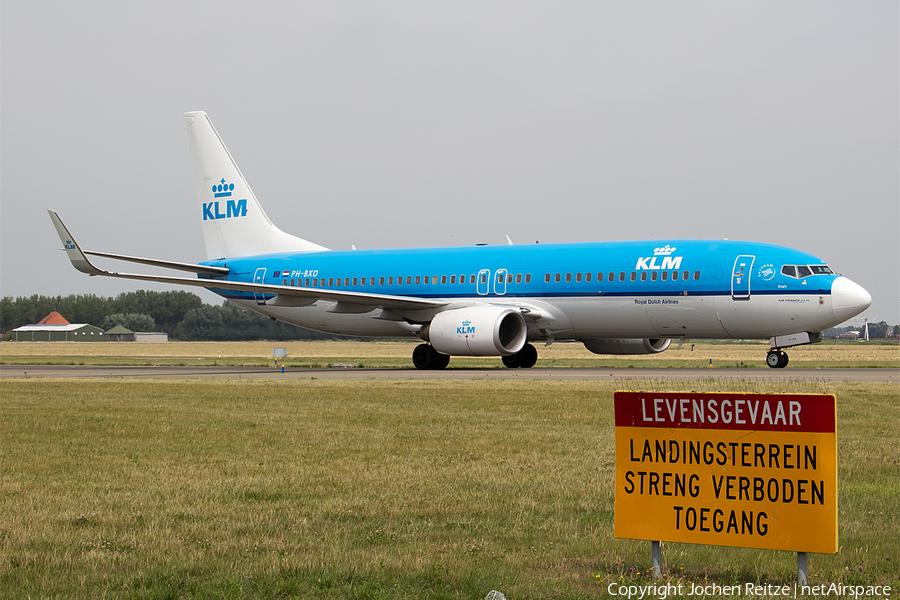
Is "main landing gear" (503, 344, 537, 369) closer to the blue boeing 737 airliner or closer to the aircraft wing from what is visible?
the blue boeing 737 airliner

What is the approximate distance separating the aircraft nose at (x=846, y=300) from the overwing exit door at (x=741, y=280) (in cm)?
214

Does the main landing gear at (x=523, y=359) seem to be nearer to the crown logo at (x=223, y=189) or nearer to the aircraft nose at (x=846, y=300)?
the aircraft nose at (x=846, y=300)

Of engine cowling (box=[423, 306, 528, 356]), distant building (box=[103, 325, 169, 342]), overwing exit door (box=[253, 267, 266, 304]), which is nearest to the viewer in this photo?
engine cowling (box=[423, 306, 528, 356])

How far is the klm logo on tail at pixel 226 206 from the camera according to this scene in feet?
120

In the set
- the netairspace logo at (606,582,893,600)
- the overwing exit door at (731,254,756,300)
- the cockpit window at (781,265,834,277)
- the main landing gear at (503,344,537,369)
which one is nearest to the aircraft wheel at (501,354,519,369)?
the main landing gear at (503,344,537,369)

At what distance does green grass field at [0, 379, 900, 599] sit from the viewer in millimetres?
5512

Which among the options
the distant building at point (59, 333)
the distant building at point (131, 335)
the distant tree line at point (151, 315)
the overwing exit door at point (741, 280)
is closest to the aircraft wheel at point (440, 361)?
the overwing exit door at point (741, 280)

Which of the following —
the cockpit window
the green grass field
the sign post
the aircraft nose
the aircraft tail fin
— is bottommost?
Result: the green grass field

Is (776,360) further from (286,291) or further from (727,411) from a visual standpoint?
(727,411)

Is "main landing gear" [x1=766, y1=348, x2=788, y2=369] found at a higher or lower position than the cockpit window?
lower

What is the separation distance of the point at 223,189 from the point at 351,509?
31.4 meters

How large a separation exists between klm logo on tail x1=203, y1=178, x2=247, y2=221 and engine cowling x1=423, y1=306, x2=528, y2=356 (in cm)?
1188

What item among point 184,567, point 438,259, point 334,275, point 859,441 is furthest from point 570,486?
point 334,275

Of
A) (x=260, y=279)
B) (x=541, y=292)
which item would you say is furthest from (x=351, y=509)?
(x=260, y=279)
